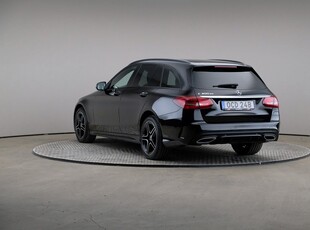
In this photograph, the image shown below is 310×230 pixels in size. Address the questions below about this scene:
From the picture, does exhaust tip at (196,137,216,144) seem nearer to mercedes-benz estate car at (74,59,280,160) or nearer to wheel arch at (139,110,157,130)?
mercedes-benz estate car at (74,59,280,160)

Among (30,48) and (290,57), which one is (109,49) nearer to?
(30,48)

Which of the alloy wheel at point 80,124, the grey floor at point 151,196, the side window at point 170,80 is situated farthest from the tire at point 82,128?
the side window at point 170,80

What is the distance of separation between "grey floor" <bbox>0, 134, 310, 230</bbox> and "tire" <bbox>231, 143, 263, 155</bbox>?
74 centimetres

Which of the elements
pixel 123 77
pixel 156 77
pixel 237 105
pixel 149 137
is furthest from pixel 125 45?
pixel 237 105

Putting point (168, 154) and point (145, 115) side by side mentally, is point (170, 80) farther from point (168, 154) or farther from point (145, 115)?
point (168, 154)

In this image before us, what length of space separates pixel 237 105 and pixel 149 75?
1.66 m

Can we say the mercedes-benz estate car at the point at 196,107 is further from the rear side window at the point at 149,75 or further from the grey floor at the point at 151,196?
the grey floor at the point at 151,196

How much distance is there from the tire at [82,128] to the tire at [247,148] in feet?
9.16

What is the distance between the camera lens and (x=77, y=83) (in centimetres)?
1261

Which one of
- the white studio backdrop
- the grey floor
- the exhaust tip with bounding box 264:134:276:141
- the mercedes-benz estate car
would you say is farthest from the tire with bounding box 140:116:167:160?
the white studio backdrop

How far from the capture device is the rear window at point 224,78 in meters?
7.98

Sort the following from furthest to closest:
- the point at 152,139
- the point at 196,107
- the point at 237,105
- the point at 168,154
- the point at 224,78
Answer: the point at 168,154
the point at 152,139
the point at 224,78
the point at 237,105
the point at 196,107

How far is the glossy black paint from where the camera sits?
25.3 ft

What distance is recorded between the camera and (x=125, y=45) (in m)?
12.9
